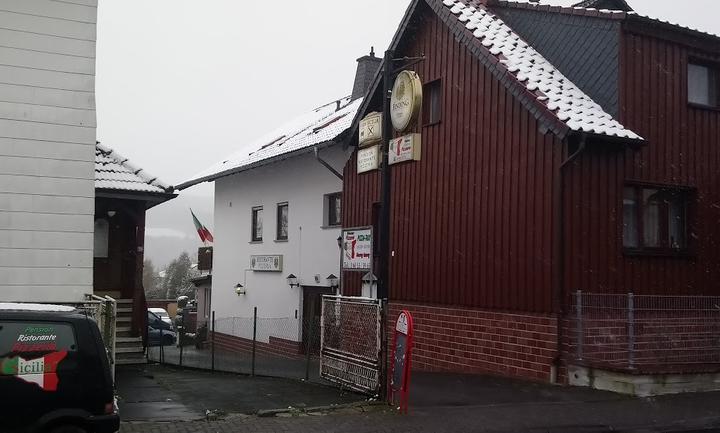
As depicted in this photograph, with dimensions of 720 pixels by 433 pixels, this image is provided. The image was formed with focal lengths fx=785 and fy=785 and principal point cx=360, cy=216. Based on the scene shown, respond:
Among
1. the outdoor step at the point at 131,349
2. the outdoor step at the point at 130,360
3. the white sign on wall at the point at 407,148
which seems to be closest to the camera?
the white sign on wall at the point at 407,148

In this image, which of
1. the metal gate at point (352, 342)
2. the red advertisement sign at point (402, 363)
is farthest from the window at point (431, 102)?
the red advertisement sign at point (402, 363)

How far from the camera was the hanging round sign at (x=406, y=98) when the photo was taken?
15.0m

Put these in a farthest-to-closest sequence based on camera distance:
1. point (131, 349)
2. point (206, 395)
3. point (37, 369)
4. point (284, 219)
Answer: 1. point (284, 219)
2. point (131, 349)
3. point (206, 395)
4. point (37, 369)

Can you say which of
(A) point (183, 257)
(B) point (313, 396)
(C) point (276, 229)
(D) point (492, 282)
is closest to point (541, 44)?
(D) point (492, 282)

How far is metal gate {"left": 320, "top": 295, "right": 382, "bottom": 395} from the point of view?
1166cm

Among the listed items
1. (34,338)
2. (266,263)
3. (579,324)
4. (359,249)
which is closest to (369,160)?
(359,249)

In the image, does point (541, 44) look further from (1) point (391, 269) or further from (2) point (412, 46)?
(1) point (391, 269)

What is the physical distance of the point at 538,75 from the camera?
14672mm

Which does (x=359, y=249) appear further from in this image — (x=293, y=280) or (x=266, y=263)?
(x=266, y=263)

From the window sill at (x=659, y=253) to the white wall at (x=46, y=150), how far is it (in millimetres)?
9355

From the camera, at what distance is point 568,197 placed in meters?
13.4

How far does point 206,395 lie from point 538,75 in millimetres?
8259

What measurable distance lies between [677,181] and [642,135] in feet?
4.07

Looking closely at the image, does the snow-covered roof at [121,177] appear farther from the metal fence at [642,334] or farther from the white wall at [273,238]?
the metal fence at [642,334]
